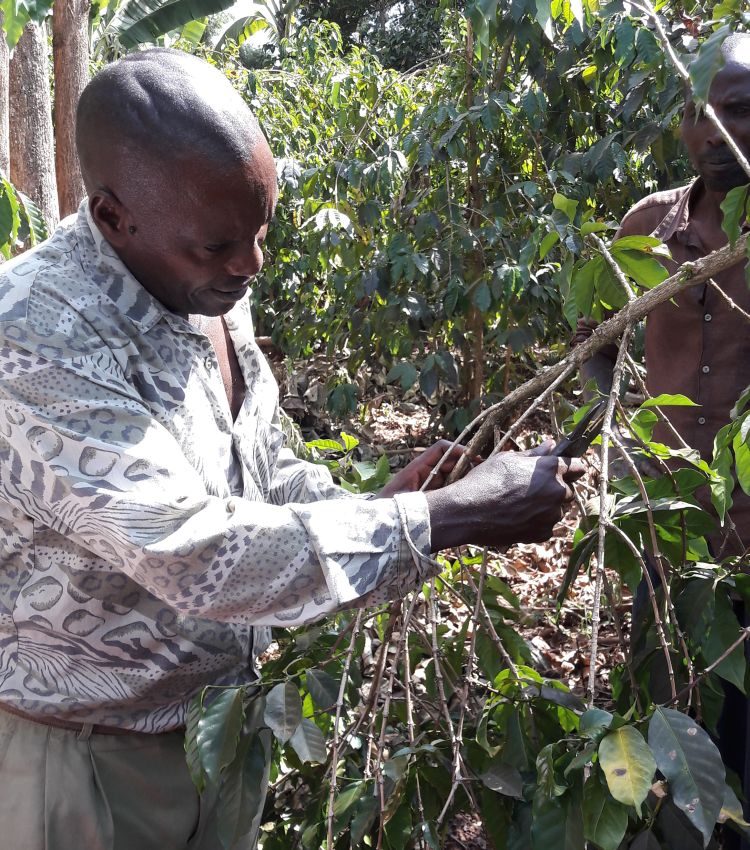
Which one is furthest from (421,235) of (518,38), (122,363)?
(122,363)

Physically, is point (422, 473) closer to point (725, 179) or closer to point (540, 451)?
point (540, 451)

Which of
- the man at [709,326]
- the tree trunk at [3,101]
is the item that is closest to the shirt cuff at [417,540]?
the man at [709,326]

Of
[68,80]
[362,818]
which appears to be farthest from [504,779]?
[68,80]

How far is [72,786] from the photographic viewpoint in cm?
127

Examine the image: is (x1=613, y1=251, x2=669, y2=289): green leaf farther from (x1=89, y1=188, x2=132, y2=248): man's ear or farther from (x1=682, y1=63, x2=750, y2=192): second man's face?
(x1=89, y1=188, x2=132, y2=248): man's ear

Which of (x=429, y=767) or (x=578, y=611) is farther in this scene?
(x=578, y=611)

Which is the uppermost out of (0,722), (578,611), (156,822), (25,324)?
(25,324)

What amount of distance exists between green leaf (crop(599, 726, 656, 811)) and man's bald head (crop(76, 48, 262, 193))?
0.81 meters

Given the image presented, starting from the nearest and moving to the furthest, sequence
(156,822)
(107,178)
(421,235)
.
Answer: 1. (107,178)
2. (156,822)
3. (421,235)

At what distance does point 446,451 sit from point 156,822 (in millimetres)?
694

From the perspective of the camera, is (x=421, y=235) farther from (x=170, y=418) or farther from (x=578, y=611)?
(x=170, y=418)

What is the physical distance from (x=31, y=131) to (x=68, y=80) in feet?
2.65

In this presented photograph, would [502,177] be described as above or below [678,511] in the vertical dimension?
below

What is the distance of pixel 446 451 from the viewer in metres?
1.43
